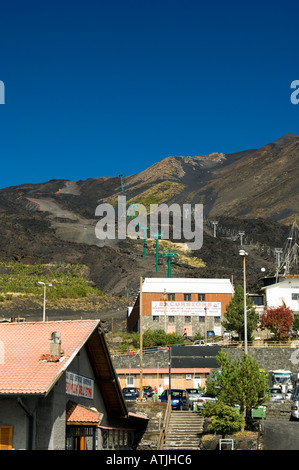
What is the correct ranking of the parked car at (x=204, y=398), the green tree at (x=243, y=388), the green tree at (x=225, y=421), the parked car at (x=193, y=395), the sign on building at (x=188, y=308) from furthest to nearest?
the sign on building at (x=188, y=308) → the parked car at (x=193, y=395) → the parked car at (x=204, y=398) → the green tree at (x=243, y=388) → the green tree at (x=225, y=421)

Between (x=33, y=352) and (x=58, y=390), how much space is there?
1503 millimetres

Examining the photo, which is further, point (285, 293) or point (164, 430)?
point (285, 293)

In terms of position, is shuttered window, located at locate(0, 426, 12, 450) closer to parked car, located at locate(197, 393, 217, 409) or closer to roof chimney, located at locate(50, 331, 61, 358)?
roof chimney, located at locate(50, 331, 61, 358)

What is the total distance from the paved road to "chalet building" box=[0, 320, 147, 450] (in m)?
6.48

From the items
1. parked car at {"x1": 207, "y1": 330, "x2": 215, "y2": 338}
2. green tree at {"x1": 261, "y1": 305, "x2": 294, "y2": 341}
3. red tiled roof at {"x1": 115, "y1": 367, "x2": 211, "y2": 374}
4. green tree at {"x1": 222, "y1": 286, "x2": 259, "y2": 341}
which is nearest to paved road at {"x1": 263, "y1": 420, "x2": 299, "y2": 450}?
red tiled roof at {"x1": 115, "y1": 367, "x2": 211, "y2": 374}

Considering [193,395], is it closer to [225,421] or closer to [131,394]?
[131,394]

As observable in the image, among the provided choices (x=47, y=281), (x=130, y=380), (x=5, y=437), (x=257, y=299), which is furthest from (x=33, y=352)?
(x=47, y=281)

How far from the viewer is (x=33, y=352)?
68.8 feet

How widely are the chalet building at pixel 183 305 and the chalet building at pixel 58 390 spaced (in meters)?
64.6

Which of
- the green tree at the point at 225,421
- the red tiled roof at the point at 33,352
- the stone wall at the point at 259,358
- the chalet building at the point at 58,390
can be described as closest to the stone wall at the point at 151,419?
the green tree at the point at 225,421

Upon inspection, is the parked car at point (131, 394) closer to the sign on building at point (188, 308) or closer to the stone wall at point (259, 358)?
the stone wall at point (259, 358)

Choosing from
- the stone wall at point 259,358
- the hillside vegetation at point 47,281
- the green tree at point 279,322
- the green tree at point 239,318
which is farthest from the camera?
the hillside vegetation at point 47,281

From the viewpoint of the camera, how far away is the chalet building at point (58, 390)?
1948 cm

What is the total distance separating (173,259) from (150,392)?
124m
